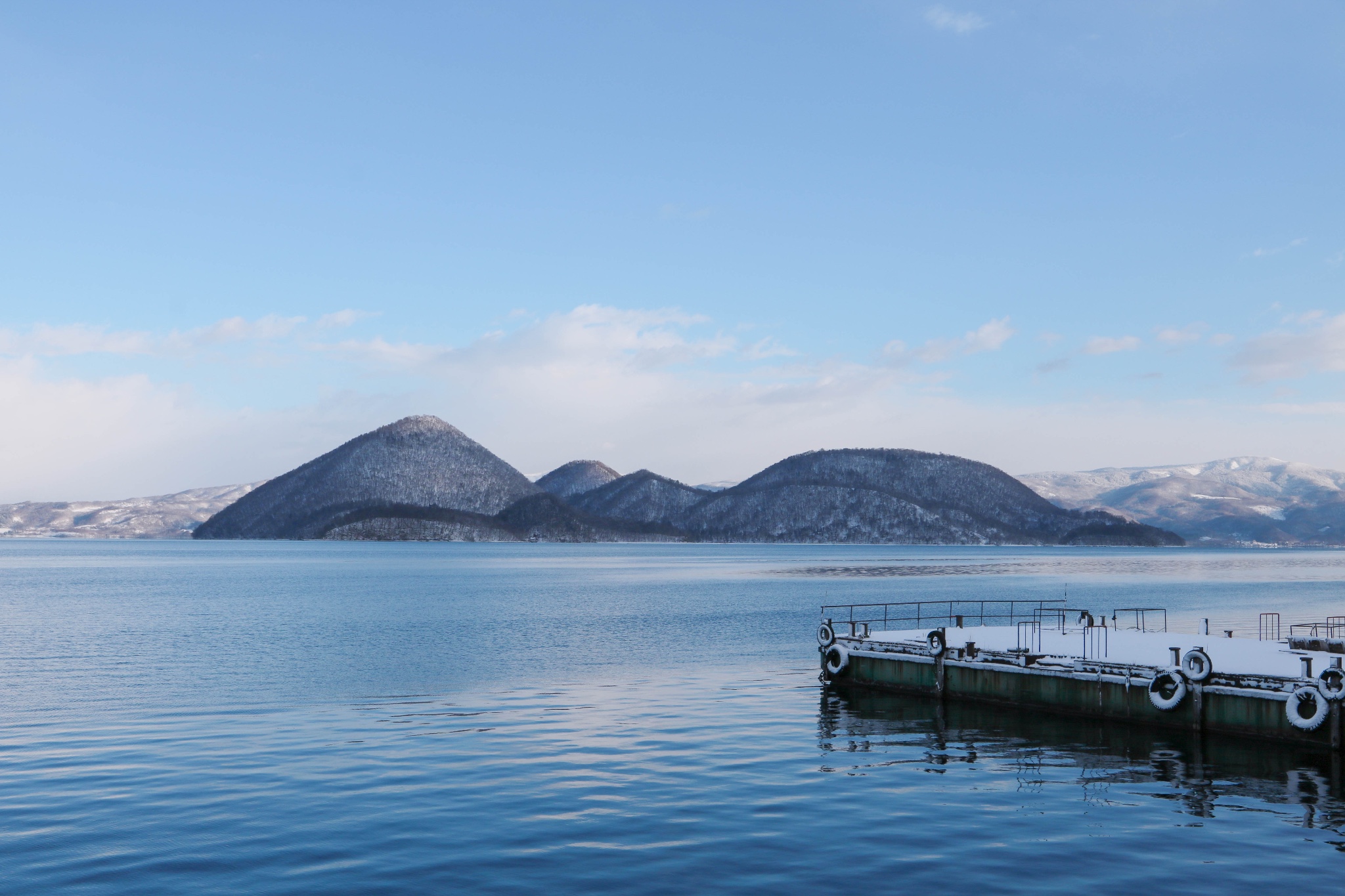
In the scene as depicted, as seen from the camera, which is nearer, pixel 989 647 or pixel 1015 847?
pixel 1015 847

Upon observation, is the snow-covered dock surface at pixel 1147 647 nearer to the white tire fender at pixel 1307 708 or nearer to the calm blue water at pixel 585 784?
the white tire fender at pixel 1307 708

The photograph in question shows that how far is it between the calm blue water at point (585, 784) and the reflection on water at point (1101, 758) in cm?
15

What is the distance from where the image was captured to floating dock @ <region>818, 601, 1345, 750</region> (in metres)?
32.0

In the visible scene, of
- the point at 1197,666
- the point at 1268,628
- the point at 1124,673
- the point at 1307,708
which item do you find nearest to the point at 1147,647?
the point at 1124,673

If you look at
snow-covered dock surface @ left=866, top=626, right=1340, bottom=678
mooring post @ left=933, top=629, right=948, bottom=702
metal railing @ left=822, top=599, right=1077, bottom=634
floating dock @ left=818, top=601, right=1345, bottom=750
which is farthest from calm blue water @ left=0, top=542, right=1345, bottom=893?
metal railing @ left=822, top=599, right=1077, bottom=634

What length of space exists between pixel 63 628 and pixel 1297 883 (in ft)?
245

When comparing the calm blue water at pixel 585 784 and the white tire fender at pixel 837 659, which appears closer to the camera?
the calm blue water at pixel 585 784

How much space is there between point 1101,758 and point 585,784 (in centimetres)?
1655

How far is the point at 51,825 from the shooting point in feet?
72.6

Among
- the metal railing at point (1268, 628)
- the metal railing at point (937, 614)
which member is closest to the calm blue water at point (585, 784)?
the metal railing at point (937, 614)

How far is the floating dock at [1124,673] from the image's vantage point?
32031 millimetres

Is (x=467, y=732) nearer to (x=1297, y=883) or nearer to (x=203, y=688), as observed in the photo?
(x=203, y=688)

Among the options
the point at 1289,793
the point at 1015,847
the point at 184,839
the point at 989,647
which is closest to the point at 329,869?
the point at 184,839

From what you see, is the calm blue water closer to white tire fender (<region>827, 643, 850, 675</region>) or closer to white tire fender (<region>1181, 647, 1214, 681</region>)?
white tire fender (<region>827, 643, 850, 675</region>)
